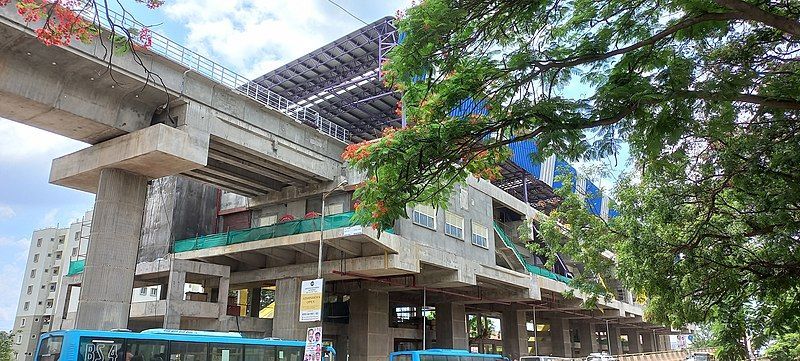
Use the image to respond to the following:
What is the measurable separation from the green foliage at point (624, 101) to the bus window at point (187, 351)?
31.6 feet

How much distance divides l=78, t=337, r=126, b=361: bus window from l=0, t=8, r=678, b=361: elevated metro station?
5356 millimetres

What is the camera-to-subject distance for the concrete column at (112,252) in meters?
20.7

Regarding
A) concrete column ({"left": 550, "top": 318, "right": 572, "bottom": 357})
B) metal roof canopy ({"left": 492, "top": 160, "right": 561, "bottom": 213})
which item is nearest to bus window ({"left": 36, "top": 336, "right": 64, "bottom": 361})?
metal roof canopy ({"left": 492, "top": 160, "right": 561, "bottom": 213})

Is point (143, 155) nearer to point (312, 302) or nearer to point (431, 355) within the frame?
point (312, 302)

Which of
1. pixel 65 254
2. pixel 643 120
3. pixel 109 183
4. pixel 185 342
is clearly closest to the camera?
pixel 643 120

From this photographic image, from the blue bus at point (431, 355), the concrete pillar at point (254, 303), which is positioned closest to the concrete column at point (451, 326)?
the blue bus at point (431, 355)

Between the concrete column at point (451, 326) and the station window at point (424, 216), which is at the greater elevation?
the station window at point (424, 216)

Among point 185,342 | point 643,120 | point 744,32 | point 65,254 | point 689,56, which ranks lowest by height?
point 185,342

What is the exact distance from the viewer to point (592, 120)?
8445 mm

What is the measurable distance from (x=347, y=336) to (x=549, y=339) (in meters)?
29.9

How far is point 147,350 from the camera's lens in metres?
16.5

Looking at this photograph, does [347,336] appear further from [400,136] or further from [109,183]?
[400,136]

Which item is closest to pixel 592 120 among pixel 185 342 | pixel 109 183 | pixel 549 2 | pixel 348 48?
pixel 549 2

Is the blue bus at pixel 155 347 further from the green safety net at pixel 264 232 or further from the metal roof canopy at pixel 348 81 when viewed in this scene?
the metal roof canopy at pixel 348 81
